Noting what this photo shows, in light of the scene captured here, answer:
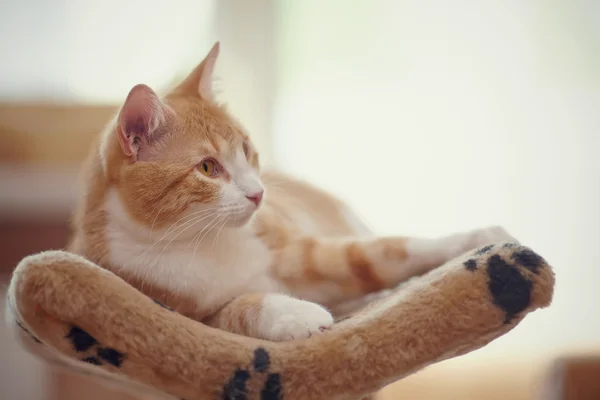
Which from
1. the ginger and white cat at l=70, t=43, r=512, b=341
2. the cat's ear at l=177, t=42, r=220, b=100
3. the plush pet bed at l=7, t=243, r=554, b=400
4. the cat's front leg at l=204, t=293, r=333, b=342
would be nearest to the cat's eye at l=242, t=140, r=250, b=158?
the ginger and white cat at l=70, t=43, r=512, b=341

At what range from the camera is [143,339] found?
2.23 feet

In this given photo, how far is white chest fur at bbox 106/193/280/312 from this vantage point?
2.82 feet

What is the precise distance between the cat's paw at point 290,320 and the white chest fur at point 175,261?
0.38 ft

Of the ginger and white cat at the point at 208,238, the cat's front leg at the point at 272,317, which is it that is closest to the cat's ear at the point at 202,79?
the ginger and white cat at the point at 208,238

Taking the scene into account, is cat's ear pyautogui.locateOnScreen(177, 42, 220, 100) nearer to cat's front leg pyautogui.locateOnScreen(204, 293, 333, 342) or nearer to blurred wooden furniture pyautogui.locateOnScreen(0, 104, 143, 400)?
cat's front leg pyautogui.locateOnScreen(204, 293, 333, 342)

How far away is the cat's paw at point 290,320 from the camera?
2.41 ft

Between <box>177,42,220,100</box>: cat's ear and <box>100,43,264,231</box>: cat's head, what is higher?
<box>177,42,220,100</box>: cat's ear

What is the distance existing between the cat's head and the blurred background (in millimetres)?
978

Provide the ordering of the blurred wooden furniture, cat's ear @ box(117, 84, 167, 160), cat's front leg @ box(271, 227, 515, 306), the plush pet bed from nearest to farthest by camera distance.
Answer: the plush pet bed, cat's ear @ box(117, 84, 167, 160), cat's front leg @ box(271, 227, 515, 306), the blurred wooden furniture

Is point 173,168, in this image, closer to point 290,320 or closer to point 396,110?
point 290,320

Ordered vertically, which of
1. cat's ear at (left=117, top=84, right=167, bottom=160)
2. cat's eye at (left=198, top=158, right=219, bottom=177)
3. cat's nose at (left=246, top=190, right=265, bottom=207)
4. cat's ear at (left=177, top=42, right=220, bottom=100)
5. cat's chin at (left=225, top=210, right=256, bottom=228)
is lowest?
cat's chin at (left=225, top=210, right=256, bottom=228)

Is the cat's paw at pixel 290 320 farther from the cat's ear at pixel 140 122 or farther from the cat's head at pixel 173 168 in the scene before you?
the cat's ear at pixel 140 122

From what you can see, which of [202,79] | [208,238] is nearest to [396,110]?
[202,79]

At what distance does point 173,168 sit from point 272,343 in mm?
309
